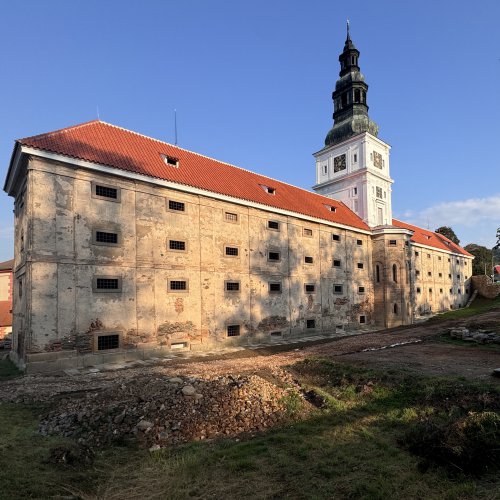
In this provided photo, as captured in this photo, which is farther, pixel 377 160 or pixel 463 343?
pixel 377 160

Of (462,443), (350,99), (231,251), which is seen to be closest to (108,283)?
(231,251)

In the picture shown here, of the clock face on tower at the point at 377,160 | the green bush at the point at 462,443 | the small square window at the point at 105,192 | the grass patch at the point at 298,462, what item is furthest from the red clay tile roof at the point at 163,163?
the green bush at the point at 462,443

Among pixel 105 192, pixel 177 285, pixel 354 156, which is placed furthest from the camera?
pixel 354 156

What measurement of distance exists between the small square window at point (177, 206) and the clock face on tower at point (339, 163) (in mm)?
24924

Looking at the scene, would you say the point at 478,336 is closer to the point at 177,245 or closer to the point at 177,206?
the point at 177,245

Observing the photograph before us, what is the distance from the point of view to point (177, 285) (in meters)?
19.7

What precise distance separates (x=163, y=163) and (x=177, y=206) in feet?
11.2

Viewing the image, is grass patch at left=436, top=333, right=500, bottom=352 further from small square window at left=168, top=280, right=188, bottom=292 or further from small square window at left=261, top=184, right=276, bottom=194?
small square window at left=261, top=184, right=276, bottom=194

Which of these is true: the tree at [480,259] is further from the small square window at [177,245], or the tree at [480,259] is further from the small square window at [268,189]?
the small square window at [177,245]

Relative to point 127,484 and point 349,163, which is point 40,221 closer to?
point 127,484

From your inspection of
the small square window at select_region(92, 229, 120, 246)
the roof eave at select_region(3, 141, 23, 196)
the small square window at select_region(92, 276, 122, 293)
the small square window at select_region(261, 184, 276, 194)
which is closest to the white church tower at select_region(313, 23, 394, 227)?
the small square window at select_region(261, 184, 276, 194)

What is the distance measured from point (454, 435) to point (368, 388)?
381 centimetres

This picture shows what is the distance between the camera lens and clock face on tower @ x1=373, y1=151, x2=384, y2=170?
125ft

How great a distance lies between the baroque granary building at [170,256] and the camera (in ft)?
51.8
